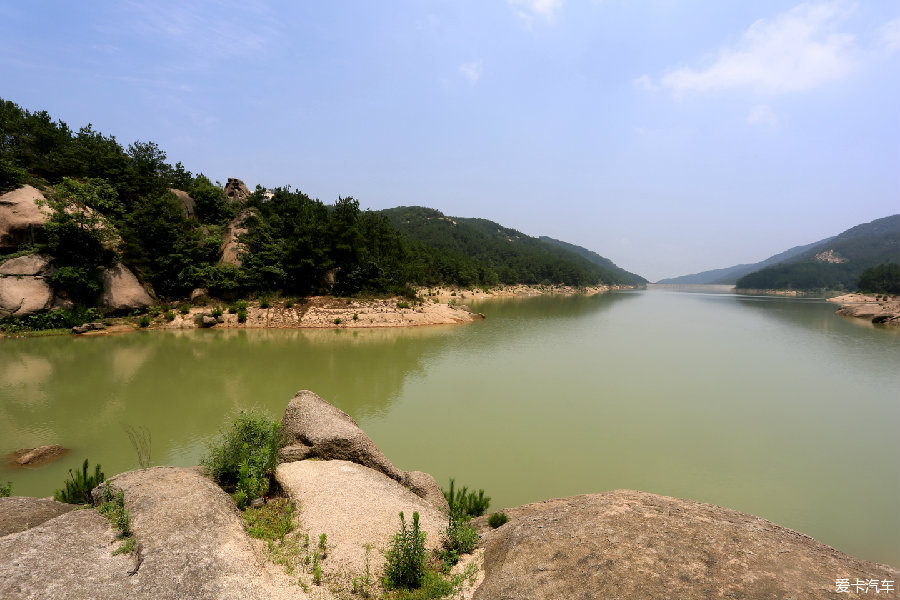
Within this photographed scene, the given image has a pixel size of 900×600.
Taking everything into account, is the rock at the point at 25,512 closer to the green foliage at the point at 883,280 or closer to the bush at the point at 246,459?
the bush at the point at 246,459

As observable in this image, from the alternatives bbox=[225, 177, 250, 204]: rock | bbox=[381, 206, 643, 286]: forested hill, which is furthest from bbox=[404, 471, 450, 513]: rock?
bbox=[381, 206, 643, 286]: forested hill

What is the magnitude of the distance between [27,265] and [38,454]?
23150mm

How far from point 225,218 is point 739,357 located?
1775 inches

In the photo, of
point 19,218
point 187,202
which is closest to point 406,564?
point 19,218

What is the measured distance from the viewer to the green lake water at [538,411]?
8.44 meters

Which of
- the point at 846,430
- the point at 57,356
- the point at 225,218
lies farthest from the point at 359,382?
the point at 225,218

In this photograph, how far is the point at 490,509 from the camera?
762 centimetres

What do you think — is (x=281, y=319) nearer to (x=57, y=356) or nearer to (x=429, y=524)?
(x=57, y=356)

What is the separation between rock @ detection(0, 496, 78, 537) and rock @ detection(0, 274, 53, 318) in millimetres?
26465

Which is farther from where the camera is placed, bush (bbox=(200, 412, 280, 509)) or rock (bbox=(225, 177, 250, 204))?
rock (bbox=(225, 177, 250, 204))

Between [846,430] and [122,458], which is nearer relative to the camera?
[122,458]

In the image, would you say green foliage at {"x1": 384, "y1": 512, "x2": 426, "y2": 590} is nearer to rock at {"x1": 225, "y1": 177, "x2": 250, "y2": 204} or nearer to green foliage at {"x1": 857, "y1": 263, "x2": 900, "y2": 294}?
rock at {"x1": 225, "y1": 177, "x2": 250, "y2": 204}

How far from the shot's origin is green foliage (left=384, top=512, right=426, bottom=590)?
4.36 metres

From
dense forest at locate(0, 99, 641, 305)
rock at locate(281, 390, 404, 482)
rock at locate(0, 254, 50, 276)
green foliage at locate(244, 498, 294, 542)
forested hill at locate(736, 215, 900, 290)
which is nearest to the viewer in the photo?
green foliage at locate(244, 498, 294, 542)
